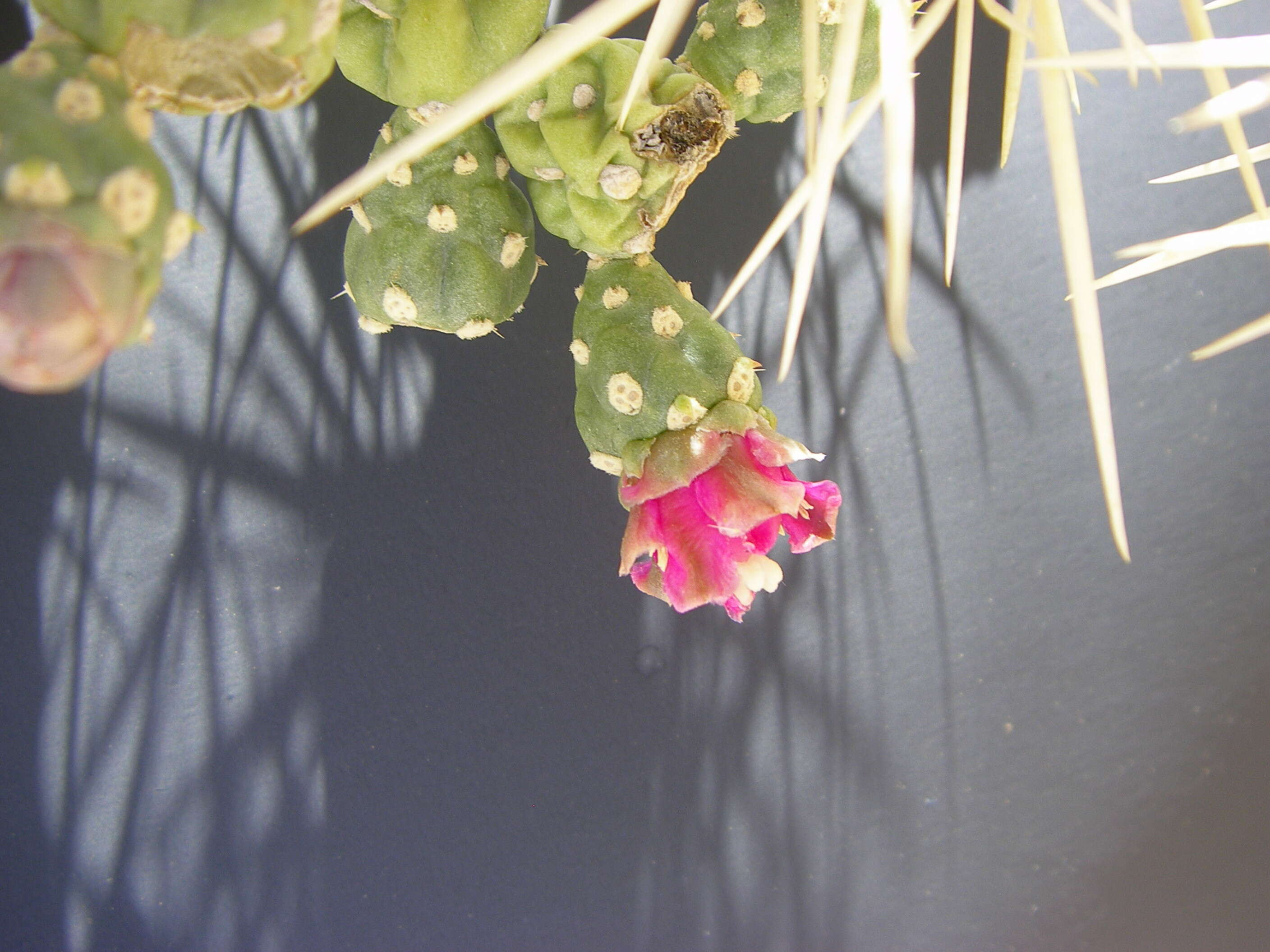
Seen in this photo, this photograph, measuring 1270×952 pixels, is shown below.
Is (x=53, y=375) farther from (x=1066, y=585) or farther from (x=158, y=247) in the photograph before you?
(x=1066, y=585)

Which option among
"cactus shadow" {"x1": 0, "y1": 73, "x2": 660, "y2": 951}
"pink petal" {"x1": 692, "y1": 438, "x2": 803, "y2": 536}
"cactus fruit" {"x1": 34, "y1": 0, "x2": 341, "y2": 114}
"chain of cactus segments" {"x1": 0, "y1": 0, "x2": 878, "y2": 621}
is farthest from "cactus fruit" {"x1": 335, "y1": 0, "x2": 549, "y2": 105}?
"cactus shadow" {"x1": 0, "y1": 73, "x2": 660, "y2": 951}

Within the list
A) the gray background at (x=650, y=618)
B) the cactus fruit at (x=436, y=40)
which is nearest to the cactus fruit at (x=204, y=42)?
the cactus fruit at (x=436, y=40)

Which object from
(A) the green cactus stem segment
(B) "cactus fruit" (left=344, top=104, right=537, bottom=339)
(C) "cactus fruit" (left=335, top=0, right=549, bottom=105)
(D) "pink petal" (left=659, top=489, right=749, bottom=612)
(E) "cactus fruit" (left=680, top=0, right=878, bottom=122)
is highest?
(E) "cactus fruit" (left=680, top=0, right=878, bottom=122)

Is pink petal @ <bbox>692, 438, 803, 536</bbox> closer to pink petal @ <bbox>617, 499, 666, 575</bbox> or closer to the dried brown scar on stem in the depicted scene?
pink petal @ <bbox>617, 499, 666, 575</bbox>

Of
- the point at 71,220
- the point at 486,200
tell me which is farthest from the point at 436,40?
the point at 71,220

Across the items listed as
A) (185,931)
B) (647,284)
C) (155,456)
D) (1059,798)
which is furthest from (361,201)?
(1059,798)

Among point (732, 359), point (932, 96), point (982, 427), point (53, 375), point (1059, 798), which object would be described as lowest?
point (1059, 798)

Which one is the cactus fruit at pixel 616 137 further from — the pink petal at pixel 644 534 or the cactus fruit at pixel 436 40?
the pink petal at pixel 644 534
